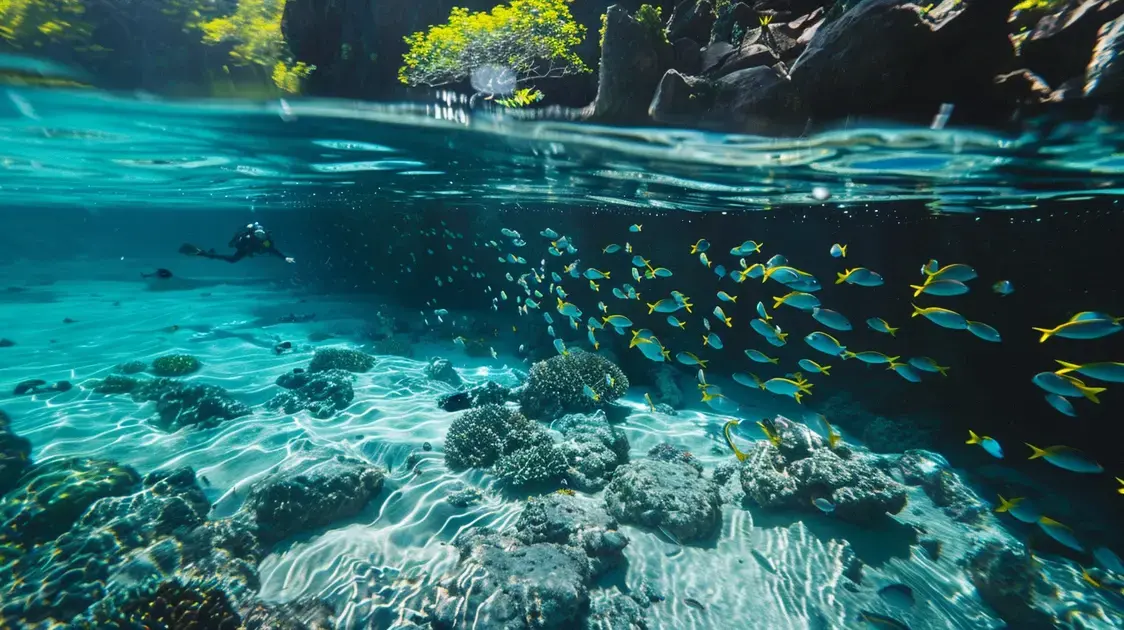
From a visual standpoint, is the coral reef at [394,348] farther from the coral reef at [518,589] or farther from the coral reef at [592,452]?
the coral reef at [518,589]

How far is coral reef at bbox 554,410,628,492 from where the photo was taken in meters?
8.73

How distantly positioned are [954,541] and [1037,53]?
7657 millimetres

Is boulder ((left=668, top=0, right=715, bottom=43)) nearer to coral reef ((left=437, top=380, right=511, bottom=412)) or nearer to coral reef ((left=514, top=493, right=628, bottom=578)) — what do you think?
coral reef ((left=514, top=493, right=628, bottom=578))

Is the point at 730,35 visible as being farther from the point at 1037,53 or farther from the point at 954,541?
the point at 954,541

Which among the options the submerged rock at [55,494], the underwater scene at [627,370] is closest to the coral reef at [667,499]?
the underwater scene at [627,370]

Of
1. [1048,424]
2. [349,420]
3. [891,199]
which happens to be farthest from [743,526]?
[891,199]

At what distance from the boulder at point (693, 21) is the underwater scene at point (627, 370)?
0.10m

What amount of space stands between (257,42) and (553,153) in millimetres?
7674

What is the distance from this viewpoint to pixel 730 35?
7.71 meters

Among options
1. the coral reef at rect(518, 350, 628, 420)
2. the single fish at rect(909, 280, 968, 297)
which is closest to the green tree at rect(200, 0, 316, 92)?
the coral reef at rect(518, 350, 628, 420)

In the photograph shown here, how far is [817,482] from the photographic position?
757 cm

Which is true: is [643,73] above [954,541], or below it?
above

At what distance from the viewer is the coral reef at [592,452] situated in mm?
8734

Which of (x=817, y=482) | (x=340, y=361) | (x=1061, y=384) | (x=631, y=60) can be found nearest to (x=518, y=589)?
(x=817, y=482)
